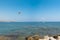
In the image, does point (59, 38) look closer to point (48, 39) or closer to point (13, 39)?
point (48, 39)

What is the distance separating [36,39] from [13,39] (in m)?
1.64

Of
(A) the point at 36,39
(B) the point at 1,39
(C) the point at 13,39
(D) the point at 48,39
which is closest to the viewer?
(D) the point at 48,39

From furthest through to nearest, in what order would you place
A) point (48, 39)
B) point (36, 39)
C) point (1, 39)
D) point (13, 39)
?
point (13, 39), point (1, 39), point (36, 39), point (48, 39)

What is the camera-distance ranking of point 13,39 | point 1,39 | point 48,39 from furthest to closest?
1. point 13,39
2. point 1,39
3. point 48,39

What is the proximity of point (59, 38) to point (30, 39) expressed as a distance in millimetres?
1001

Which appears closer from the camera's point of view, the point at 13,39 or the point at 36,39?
the point at 36,39

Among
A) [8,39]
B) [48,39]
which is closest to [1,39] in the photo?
[8,39]

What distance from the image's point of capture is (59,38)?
17.7ft

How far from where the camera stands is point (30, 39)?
18.8ft

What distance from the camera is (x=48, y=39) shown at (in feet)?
17.2

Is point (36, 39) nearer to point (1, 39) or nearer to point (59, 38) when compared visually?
point (59, 38)

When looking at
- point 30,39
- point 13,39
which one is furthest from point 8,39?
point 30,39

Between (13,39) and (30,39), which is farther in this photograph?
(13,39)

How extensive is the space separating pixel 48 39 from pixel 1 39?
217cm
